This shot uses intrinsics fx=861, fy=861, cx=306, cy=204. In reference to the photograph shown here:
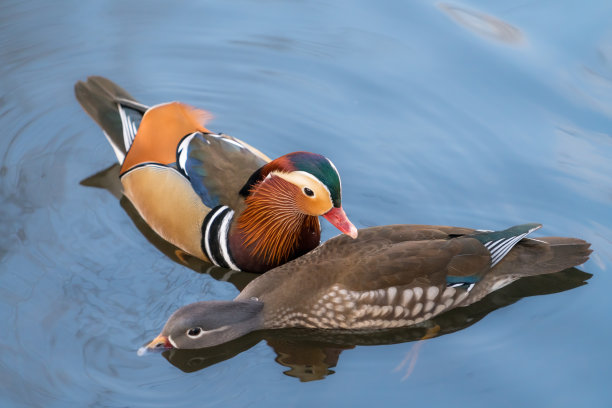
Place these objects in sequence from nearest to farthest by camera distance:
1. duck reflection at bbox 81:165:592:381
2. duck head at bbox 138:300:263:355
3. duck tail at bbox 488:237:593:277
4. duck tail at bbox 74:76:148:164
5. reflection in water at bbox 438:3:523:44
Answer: duck head at bbox 138:300:263:355
duck reflection at bbox 81:165:592:381
duck tail at bbox 488:237:593:277
duck tail at bbox 74:76:148:164
reflection in water at bbox 438:3:523:44

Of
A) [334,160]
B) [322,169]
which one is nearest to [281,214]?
[322,169]

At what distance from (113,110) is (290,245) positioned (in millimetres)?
1809

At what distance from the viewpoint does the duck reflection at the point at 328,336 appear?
16.8ft

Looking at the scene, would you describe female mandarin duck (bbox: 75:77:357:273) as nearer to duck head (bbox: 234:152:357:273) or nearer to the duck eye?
duck head (bbox: 234:152:357:273)

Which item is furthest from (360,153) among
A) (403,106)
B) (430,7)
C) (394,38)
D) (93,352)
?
(93,352)

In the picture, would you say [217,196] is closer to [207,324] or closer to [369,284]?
[207,324]

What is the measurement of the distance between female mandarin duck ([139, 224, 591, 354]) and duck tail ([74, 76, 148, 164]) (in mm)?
1647

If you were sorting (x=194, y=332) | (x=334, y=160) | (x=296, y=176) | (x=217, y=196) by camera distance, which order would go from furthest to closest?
1. (x=334, y=160)
2. (x=217, y=196)
3. (x=296, y=176)
4. (x=194, y=332)

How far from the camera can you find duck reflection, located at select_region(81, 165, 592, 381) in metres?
5.12

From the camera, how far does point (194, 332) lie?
5082 mm

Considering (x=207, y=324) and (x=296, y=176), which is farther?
(x=296, y=176)

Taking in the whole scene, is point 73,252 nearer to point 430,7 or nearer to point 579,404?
point 579,404

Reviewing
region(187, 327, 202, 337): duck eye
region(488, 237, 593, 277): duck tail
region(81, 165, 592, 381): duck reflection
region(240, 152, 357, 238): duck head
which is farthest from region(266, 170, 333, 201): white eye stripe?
region(488, 237, 593, 277): duck tail

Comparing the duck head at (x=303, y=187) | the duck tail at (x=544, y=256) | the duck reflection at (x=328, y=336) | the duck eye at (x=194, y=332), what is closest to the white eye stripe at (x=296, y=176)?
Answer: the duck head at (x=303, y=187)
